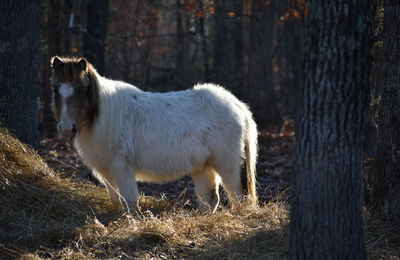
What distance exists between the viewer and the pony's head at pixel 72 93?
5.32m

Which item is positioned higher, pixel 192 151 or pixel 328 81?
pixel 328 81

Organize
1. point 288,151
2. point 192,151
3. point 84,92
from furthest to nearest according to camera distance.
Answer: point 288,151, point 192,151, point 84,92

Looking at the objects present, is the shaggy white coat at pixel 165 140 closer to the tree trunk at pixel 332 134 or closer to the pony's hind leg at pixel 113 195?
the pony's hind leg at pixel 113 195

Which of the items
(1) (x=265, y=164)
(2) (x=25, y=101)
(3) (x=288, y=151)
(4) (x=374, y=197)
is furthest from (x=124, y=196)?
(3) (x=288, y=151)

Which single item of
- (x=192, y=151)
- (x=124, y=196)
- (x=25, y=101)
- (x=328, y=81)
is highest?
(x=328, y=81)

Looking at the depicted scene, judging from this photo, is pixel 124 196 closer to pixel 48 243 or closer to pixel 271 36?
pixel 48 243

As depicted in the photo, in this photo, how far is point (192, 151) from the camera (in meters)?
6.02

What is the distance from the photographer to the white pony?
18.0 feet

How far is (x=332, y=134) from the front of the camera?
3523 millimetres

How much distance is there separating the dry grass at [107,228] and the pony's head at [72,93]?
0.96 metres

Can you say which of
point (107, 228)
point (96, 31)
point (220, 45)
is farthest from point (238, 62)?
point (107, 228)

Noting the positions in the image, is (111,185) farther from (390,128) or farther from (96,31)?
(96,31)

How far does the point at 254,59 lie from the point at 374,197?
10.2 metres

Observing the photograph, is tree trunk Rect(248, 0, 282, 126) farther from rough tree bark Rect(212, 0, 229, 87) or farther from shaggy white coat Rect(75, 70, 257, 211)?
shaggy white coat Rect(75, 70, 257, 211)
